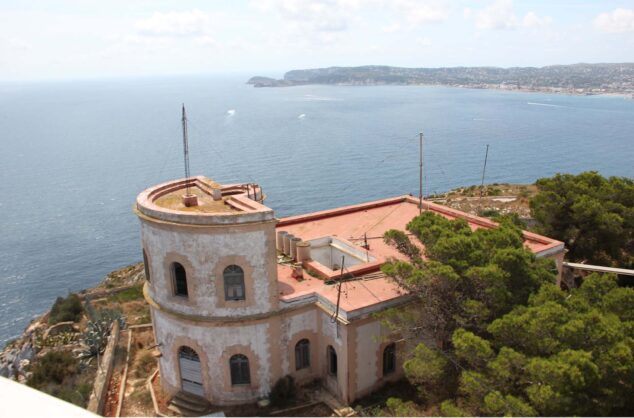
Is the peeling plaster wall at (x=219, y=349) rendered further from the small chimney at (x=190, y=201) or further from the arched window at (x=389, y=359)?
the arched window at (x=389, y=359)

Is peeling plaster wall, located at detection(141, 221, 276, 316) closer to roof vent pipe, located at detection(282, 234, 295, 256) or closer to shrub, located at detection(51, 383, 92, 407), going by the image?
roof vent pipe, located at detection(282, 234, 295, 256)

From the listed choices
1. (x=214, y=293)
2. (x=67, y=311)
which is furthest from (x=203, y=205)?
(x=67, y=311)

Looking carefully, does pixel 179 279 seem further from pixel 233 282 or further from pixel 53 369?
pixel 53 369

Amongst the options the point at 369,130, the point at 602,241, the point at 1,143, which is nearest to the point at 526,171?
the point at 369,130

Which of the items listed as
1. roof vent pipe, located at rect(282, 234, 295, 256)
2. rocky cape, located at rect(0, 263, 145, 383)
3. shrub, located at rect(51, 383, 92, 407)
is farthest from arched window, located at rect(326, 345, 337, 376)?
rocky cape, located at rect(0, 263, 145, 383)

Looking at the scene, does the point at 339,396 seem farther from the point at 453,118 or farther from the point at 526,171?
the point at 453,118

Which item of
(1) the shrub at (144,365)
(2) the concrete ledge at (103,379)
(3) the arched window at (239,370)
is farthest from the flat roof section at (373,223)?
(2) the concrete ledge at (103,379)
